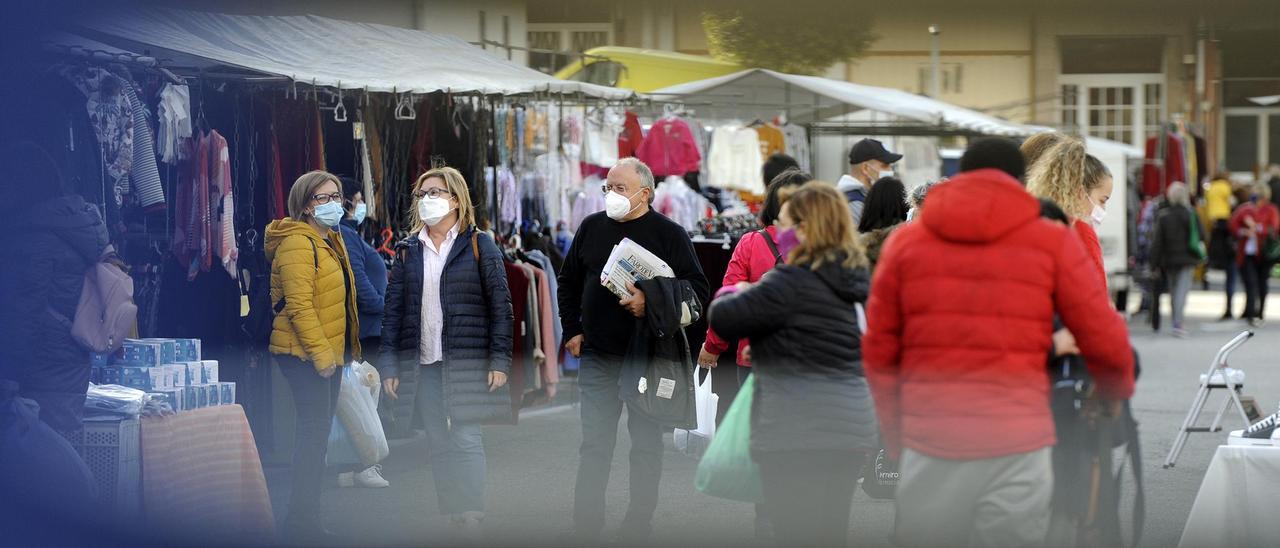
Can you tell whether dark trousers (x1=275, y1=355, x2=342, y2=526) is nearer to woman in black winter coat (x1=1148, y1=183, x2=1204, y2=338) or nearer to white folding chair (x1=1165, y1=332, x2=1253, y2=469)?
white folding chair (x1=1165, y1=332, x2=1253, y2=469)

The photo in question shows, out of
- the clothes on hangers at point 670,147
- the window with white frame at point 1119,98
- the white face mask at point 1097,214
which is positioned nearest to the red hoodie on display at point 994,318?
the window with white frame at point 1119,98

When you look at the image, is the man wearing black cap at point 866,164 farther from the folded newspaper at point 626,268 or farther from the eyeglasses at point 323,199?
the eyeglasses at point 323,199

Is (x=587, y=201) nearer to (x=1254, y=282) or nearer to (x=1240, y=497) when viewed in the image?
(x=1240, y=497)

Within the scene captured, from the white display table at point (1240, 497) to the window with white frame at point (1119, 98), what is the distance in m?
1.47

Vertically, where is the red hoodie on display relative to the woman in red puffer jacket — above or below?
above

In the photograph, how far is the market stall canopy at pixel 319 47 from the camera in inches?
138

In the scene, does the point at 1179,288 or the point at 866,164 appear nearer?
the point at 866,164

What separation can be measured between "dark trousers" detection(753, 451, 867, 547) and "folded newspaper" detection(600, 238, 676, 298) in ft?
4.91

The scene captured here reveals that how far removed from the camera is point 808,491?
4660 millimetres

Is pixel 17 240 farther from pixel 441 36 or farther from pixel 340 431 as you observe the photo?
pixel 340 431

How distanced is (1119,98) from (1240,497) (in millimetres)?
2353

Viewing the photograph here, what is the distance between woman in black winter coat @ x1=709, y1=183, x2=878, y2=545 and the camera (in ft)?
15.0

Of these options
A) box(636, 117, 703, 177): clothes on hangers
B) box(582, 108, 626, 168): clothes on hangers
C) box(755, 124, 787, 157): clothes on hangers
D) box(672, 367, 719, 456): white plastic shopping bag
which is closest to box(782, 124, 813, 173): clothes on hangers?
box(755, 124, 787, 157): clothes on hangers

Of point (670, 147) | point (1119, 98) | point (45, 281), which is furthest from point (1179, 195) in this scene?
point (45, 281)
